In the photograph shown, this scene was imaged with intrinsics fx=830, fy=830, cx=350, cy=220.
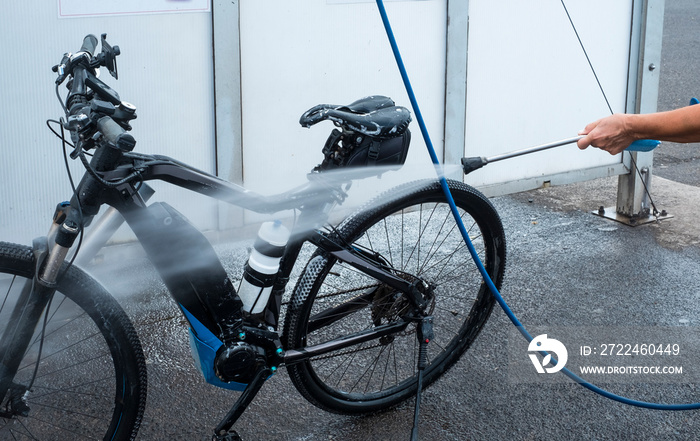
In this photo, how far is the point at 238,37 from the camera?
4113mm

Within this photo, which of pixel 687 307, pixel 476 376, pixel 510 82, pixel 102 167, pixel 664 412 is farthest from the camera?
pixel 510 82

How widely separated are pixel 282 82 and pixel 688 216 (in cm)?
287

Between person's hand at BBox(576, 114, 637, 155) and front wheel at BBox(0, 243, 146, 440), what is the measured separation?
1522mm

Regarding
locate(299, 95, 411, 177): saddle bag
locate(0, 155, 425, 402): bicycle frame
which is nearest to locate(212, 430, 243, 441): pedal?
locate(0, 155, 425, 402): bicycle frame

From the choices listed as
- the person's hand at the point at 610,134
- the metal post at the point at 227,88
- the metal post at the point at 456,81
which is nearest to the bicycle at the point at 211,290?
the person's hand at the point at 610,134

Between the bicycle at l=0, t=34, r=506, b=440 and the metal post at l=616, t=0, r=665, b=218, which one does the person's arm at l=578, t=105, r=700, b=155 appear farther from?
the metal post at l=616, t=0, r=665, b=218

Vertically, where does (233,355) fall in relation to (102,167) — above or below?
below

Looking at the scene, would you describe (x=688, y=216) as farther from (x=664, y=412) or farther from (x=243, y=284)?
(x=243, y=284)

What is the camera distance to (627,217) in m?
5.34

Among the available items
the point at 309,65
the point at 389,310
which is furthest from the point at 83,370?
the point at 309,65

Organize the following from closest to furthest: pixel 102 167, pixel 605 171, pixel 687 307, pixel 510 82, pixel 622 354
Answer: pixel 102 167 → pixel 622 354 → pixel 687 307 → pixel 510 82 → pixel 605 171

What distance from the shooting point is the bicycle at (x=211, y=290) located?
2.34 meters

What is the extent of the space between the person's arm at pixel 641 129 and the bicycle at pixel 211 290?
0.58m

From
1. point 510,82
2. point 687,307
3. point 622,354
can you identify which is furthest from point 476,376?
point 510,82
